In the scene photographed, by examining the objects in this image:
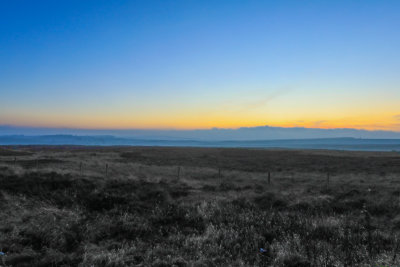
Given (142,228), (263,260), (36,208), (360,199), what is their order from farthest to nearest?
(360,199), (36,208), (142,228), (263,260)

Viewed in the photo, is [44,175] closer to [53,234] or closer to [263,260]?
[53,234]

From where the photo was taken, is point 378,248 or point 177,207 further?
point 177,207

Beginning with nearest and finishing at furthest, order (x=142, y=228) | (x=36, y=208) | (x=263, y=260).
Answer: (x=263, y=260) → (x=142, y=228) → (x=36, y=208)

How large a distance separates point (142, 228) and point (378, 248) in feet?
22.9

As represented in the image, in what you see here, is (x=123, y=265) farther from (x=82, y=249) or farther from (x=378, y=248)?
(x=378, y=248)

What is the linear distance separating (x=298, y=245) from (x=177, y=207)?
17.6ft

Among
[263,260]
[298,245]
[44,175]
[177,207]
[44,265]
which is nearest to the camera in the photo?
[44,265]

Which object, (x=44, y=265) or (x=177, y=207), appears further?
(x=177, y=207)

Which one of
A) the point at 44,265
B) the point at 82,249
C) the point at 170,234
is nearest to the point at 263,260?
the point at 170,234

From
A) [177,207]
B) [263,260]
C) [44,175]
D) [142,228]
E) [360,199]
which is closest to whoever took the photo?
[263,260]

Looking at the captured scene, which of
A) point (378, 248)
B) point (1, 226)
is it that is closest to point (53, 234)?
point (1, 226)

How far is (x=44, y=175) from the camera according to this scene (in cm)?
1477

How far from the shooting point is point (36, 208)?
8.87 meters

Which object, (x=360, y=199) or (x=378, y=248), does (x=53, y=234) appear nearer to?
(x=378, y=248)
